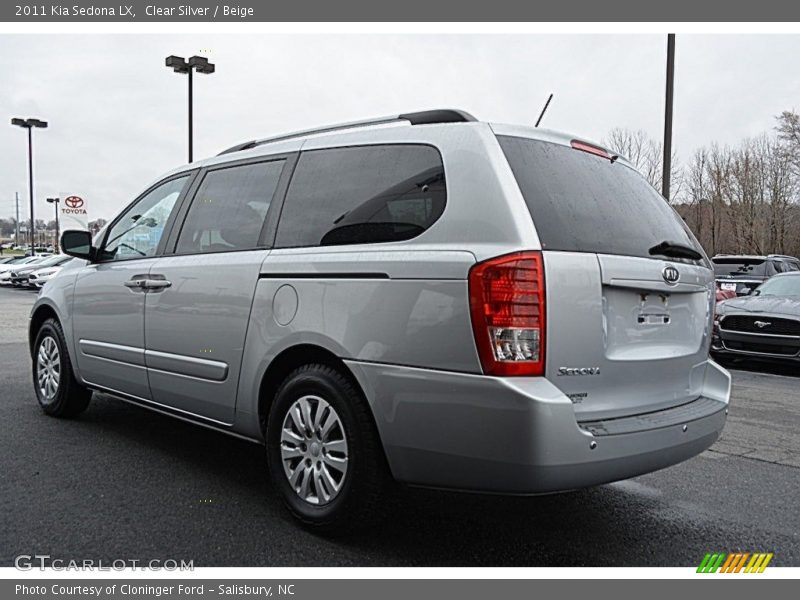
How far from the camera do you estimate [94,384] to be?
16.9 ft

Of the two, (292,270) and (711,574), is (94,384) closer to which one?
(292,270)

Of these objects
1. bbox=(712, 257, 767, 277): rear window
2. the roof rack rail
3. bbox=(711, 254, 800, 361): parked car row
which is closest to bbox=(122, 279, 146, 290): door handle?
the roof rack rail

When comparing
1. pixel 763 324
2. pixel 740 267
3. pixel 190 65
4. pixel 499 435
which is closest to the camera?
pixel 499 435

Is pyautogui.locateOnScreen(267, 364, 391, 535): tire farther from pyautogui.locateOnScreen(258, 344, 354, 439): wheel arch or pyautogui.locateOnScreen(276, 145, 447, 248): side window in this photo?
pyautogui.locateOnScreen(276, 145, 447, 248): side window

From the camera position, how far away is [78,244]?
17.2 ft

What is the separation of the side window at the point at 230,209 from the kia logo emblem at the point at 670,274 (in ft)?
6.60

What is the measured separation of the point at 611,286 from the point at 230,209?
7.31 feet

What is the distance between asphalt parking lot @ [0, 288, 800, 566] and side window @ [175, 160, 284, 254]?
1.34 metres

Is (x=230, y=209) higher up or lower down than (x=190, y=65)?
lower down

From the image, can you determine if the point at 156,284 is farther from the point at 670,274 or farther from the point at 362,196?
the point at 670,274

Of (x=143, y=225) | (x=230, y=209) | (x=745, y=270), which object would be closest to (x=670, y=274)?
(x=230, y=209)

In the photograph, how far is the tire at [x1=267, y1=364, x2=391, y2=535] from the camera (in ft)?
10.4

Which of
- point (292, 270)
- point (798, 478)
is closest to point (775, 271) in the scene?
point (798, 478)

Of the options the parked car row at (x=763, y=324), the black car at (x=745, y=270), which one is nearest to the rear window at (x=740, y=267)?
the black car at (x=745, y=270)
